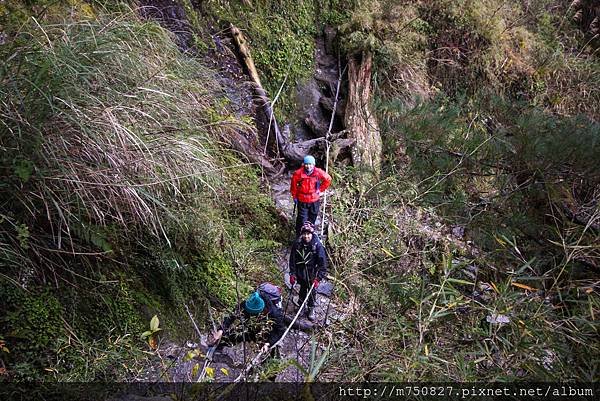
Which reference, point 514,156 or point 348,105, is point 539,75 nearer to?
point 348,105

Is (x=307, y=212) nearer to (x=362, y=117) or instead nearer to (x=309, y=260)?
(x=309, y=260)

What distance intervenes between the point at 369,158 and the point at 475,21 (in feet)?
14.4

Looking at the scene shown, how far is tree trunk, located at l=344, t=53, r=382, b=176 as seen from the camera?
6605mm

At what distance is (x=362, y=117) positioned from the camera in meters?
7.10

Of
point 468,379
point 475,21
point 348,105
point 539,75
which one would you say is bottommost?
point 539,75

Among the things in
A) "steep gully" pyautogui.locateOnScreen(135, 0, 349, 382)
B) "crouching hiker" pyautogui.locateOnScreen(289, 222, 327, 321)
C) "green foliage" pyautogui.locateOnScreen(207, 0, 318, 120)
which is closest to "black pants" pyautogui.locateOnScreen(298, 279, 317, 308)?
"crouching hiker" pyautogui.locateOnScreen(289, 222, 327, 321)

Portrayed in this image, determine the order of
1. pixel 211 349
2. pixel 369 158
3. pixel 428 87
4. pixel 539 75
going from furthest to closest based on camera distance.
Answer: pixel 539 75, pixel 428 87, pixel 369 158, pixel 211 349

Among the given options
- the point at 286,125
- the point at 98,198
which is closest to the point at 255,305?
the point at 98,198

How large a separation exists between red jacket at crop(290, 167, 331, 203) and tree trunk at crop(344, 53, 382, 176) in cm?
91

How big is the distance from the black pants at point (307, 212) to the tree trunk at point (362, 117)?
1.04 m

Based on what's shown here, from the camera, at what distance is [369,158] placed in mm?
6617

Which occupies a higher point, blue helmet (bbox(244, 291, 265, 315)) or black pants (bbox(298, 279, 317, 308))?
blue helmet (bbox(244, 291, 265, 315))

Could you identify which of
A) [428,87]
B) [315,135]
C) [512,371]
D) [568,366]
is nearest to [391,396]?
[512,371]

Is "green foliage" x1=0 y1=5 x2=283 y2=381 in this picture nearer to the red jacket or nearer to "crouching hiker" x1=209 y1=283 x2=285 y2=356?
"crouching hiker" x1=209 y1=283 x2=285 y2=356
